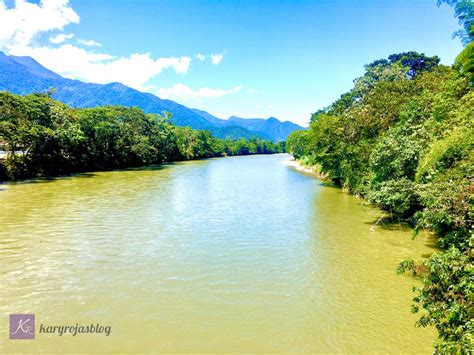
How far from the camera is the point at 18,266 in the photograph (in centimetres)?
1087

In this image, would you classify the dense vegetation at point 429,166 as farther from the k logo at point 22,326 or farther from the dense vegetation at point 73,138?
the dense vegetation at point 73,138

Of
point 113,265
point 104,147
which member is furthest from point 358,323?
point 104,147

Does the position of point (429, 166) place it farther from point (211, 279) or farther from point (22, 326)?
point (22, 326)

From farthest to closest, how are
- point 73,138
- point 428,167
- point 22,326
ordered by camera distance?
1. point 73,138
2. point 428,167
3. point 22,326

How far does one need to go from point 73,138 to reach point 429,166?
4121 centimetres

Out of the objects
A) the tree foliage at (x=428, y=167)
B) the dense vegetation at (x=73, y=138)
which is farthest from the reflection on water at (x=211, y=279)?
the dense vegetation at (x=73, y=138)

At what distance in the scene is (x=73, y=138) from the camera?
136 ft

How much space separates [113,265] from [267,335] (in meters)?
6.34

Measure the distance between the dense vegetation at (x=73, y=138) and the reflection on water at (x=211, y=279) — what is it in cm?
1985

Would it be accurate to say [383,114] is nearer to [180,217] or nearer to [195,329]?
[180,217]

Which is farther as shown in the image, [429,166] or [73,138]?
[73,138]

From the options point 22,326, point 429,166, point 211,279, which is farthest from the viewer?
point 429,166

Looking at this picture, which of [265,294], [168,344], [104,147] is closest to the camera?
[168,344]

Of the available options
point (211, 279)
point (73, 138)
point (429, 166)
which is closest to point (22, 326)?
point (211, 279)
